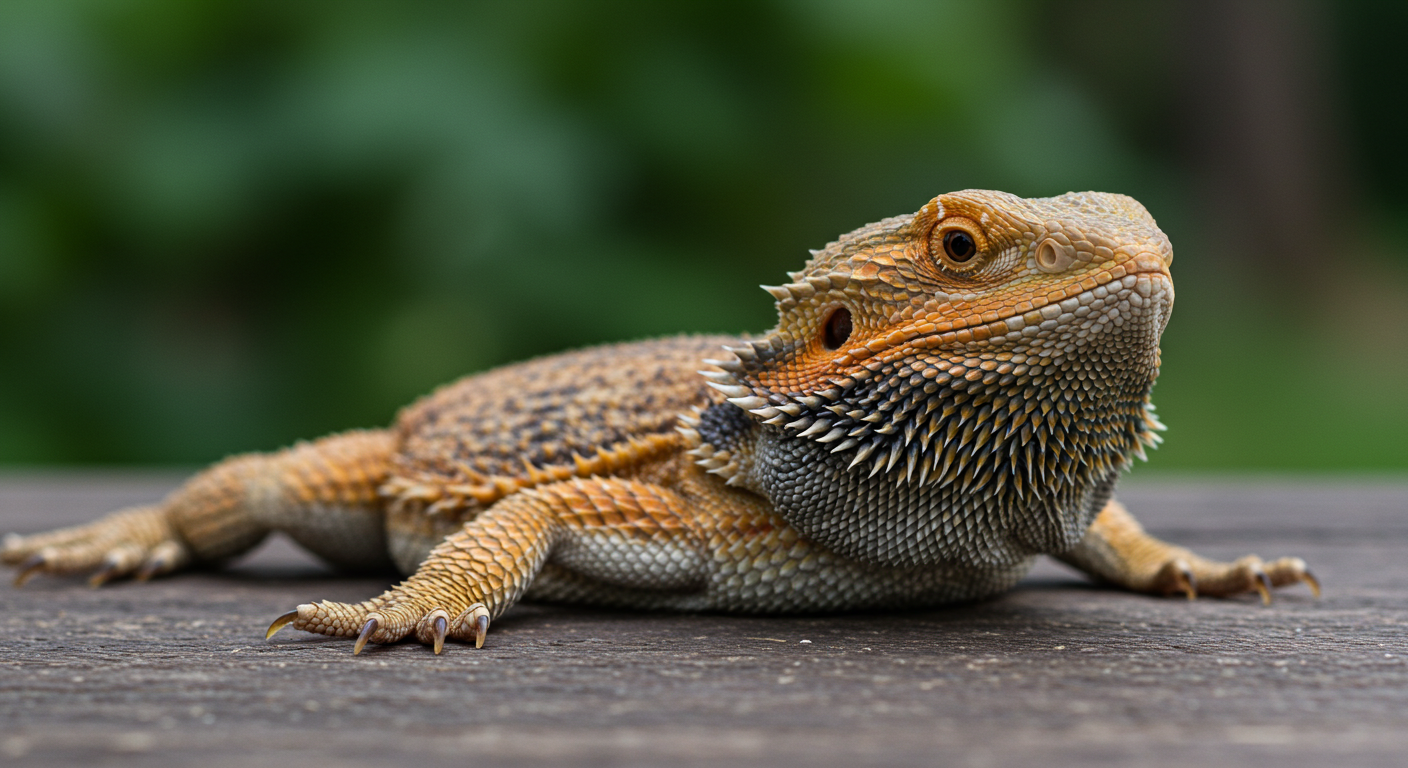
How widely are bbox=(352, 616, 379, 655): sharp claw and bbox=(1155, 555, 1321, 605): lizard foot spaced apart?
1787mm

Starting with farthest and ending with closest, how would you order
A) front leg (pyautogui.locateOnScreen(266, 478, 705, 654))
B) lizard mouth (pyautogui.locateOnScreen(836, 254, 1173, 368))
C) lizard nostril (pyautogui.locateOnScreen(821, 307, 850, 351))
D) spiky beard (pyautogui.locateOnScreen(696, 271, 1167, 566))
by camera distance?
lizard nostril (pyautogui.locateOnScreen(821, 307, 850, 351))
front leg (pyautogui.locateOnScreen(266, 478, 705, 654))
spiky beard (pyautogui.locateOnScreen(696, 271, 1167, 566))
lizard mouth (pyautogui.locateOnScreen(836, 254, 1173, 368))

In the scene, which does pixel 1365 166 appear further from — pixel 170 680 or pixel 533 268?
pixel 170 680

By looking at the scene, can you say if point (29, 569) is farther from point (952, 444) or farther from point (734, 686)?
point (952, 444)

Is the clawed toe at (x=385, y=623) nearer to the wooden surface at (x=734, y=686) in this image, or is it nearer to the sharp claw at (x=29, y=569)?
the wooden surface at (x=734, y=686)

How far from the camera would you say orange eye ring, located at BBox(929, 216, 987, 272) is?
197cm

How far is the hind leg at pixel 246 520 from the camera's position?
2.85 metres

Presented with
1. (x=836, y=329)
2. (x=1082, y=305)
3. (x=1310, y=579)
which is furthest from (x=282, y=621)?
(x=1310, y=579)

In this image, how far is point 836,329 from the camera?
2158 millimetres

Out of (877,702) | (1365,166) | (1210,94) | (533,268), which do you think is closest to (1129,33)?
(1210,94)

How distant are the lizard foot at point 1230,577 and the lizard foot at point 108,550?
2.58 meters

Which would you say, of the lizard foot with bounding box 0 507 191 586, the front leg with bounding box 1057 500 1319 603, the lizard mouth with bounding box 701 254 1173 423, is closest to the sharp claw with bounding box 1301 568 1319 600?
the front leg with bounding box 1057 500 1319 603

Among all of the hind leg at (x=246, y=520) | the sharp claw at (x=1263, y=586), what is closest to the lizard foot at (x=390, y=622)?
the hind leg at (x=246, y=520)

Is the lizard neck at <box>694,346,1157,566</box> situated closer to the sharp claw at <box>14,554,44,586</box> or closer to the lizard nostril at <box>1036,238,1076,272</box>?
the lizard nostril at <box>1036,238,1076,272</box>

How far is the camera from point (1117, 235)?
187 cm
